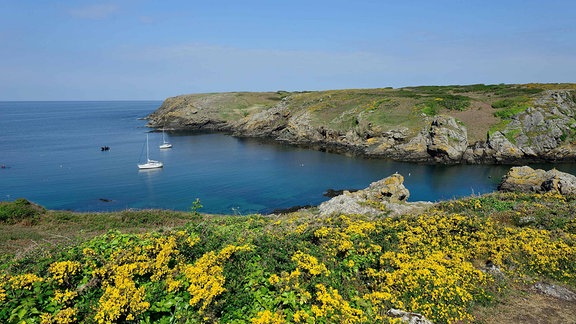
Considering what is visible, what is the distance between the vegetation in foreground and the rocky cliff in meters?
61.6

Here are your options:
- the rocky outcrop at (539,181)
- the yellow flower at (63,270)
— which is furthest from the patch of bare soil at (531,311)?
the rocky outcrop at (539,181)

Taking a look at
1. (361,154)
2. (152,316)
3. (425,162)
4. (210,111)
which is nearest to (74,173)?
(361,154)

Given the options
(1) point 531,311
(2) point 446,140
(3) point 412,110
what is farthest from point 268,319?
(3) point 412,110

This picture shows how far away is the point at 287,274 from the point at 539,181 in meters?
49.1

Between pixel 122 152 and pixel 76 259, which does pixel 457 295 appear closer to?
pixel 76 259

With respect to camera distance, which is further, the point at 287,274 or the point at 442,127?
the point at 442,127

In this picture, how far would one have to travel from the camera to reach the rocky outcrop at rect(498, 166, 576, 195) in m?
38.3

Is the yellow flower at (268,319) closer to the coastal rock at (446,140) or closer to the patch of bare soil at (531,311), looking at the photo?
the patch of bare soil at (531,311)

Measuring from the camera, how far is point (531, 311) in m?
10.9

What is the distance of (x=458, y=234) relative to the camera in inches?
604

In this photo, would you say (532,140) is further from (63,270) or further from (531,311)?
(63,270)

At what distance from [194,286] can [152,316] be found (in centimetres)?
139

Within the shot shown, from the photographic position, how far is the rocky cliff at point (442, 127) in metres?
70.6

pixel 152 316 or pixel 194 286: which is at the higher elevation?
pixel 194 286
